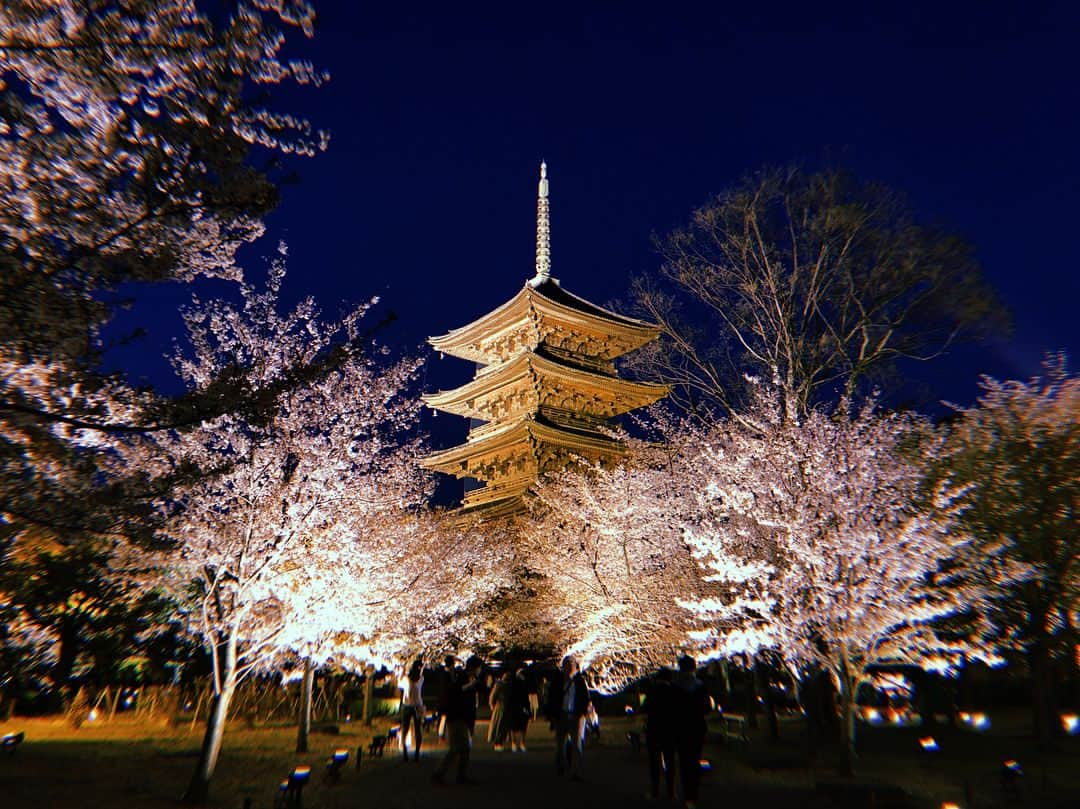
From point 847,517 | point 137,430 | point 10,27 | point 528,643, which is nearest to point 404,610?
point 528,643

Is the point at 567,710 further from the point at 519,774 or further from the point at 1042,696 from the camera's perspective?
the point at 1042,696

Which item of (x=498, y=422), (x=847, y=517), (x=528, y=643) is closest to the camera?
(x=847, y=517)

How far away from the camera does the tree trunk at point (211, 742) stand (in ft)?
29.9

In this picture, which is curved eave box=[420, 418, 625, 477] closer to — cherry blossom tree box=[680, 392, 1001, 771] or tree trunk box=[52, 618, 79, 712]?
cherry blossom tree box=[680, 392, 1001, 771]

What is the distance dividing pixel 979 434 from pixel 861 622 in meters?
8.36

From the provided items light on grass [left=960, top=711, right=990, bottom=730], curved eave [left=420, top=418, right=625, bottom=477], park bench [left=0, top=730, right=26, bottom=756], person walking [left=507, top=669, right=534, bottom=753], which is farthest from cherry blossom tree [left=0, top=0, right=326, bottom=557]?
curved eave [left=420, top=418, right=625, bottom=477]

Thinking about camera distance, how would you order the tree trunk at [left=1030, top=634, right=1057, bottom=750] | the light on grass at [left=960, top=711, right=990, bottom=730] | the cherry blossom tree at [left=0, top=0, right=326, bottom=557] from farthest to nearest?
the light on grass at [left=960, top=711, right=990, bottom=730]
the tree trunk at [left=1030, top=634, right=1057, bottom=750]
the cherry blossom tree at [left=0, top=0, right=326, bottom=557]

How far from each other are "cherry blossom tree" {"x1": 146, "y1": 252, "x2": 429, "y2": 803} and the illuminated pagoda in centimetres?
1584

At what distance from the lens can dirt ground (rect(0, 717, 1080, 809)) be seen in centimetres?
940

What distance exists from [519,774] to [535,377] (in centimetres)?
2316

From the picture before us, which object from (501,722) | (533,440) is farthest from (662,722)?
(533,440)

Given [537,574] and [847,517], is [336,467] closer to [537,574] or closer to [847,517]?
[847,517]

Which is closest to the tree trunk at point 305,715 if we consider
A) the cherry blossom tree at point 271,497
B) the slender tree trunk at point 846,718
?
the cherry blossom tree at point 271,497

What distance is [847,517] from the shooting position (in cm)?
1224
